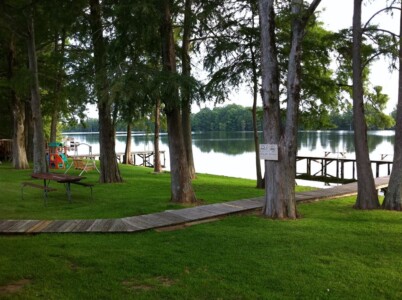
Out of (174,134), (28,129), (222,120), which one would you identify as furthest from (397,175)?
(222,120)

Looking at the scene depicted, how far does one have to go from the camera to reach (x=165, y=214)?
721 centimetres

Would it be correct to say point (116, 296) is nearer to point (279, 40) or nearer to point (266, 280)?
point (266, 280)

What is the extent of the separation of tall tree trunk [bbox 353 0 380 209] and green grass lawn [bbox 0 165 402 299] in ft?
4.38

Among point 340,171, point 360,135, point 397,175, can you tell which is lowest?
point 340,171

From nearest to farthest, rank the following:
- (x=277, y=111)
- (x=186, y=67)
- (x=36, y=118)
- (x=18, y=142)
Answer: (x=277, y=111)
(x=186, y=67)
(x=36, y=118)
(x=18, y=142)

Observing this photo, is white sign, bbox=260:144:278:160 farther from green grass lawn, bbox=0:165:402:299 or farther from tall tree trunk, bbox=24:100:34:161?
tall tree trunk, bbox=24:100:34:161

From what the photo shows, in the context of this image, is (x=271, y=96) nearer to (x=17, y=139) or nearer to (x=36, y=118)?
(x=36, y=118)

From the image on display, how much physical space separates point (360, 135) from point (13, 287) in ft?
25.3

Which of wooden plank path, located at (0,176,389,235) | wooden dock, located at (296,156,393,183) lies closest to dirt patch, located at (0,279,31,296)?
wooden plank path, located at (0,176,389,235)

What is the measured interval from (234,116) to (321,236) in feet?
289

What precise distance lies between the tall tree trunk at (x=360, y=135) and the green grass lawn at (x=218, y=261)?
1.33 meters

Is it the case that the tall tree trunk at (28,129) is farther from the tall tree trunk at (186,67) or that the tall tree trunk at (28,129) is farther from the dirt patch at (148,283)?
the dirt patch at (148,283)

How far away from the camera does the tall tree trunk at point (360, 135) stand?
28.7 ft

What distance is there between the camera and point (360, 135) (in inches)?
352
